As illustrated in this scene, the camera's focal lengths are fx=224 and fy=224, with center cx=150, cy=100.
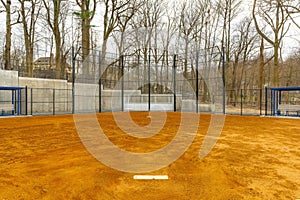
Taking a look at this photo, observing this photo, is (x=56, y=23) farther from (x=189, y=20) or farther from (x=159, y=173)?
(x=159, y=173)

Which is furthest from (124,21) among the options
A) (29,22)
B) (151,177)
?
(151,177)

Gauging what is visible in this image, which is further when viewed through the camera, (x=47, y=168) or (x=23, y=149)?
(x=23, y=149)

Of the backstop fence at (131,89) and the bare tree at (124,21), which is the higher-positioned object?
the bare tree at (124,21)

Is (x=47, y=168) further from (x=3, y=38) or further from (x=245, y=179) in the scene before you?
(x=3, y=38)

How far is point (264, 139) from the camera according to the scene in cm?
513

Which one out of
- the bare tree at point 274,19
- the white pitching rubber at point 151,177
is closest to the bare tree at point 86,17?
the bare tree at point 274,19

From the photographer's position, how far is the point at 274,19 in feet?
54.4

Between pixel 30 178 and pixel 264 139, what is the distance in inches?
187

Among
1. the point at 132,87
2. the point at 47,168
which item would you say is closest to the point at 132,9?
the point at 132,87

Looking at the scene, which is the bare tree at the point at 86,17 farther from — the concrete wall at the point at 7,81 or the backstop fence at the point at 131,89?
the concrete wall at the point at 7,81

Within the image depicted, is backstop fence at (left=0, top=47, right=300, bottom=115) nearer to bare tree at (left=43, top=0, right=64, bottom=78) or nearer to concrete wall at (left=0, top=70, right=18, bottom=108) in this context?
concrete wall at (left=0, top=70, right=18, bottom=108)

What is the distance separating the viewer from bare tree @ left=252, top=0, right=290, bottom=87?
14.7 meters

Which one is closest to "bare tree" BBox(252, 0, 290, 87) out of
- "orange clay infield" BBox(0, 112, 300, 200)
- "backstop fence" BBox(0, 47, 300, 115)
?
"backstop fence" BBox(0, 47, 300, 115)

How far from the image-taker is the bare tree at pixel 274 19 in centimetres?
1468
